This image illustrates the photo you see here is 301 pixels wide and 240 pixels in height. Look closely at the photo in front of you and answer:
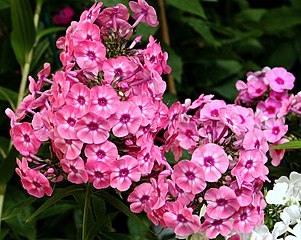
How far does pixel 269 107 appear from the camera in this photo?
122cm

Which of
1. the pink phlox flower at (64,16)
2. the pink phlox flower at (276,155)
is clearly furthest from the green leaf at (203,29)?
the pink phlox flower at (276,155)

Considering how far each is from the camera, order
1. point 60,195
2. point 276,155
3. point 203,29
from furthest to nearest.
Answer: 1. point 203,29
2. point 276,155
3. point 60,195

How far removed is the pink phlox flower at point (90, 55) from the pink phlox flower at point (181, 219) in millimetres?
203

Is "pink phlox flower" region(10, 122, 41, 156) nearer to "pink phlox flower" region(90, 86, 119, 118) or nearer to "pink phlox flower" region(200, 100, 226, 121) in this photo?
"pink phlox flower" region(90, 86, 119, 118)

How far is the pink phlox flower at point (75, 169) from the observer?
954 millimetres

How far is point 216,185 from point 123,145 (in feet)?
0.44

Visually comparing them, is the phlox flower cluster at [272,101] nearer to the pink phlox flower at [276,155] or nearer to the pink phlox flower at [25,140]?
the pink phlox flower at [276,155]

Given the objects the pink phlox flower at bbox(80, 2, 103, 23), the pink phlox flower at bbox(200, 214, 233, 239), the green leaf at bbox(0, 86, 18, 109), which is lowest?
the green leaf at bbox(0, 86, 18, 109)

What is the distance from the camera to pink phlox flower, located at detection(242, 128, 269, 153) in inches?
39.4

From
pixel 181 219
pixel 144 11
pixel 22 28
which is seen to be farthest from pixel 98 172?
pixel 22 28

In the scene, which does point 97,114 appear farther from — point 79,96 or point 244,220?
point 244,220

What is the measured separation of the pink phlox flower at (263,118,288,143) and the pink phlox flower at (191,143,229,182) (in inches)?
8.0

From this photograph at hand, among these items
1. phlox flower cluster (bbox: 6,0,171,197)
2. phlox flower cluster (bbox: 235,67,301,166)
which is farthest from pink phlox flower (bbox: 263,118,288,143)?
phlox flower cluster (bbox: 6,0,171,197)

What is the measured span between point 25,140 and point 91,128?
12cm
